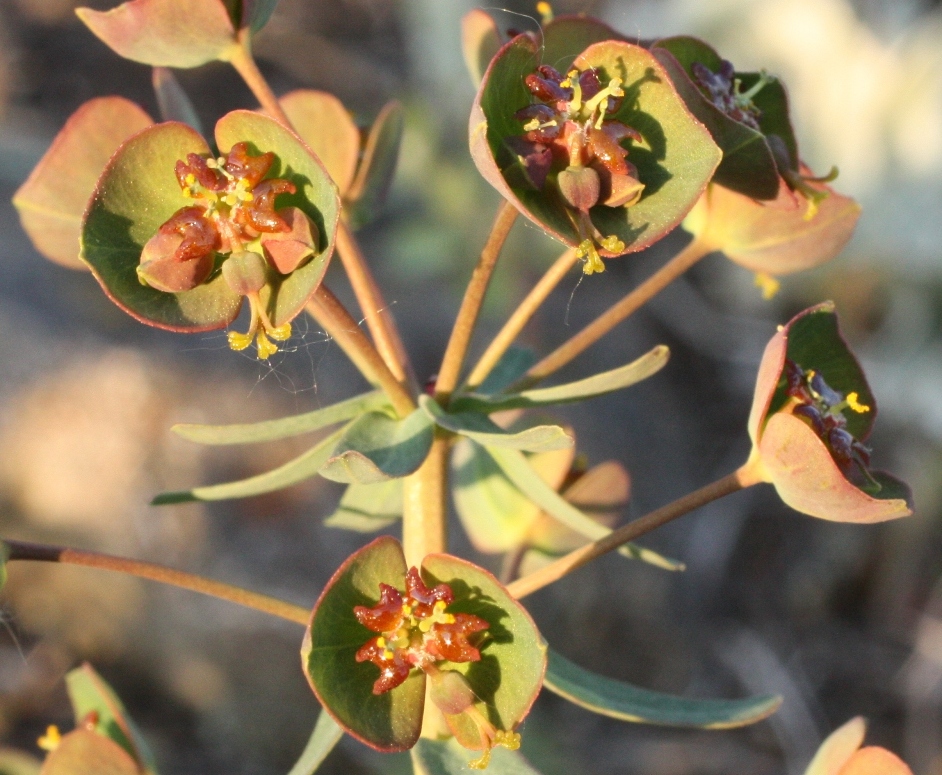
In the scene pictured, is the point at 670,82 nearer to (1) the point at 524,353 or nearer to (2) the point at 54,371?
(1) the point at 524,353

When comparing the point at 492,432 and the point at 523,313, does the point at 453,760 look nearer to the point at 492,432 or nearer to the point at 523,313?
the point at 492,432

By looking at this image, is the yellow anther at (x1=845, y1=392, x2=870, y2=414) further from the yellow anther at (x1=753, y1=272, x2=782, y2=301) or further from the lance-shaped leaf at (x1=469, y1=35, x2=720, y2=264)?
the lance-shaped leaf at (x1=469, y1=35, x2=720, y2=264)

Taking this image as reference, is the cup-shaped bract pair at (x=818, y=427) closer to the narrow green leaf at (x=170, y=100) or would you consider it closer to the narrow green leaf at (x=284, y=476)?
the narrow green leaf at (x=284, y=476)

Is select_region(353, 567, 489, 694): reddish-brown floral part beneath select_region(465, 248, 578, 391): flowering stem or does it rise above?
beneath


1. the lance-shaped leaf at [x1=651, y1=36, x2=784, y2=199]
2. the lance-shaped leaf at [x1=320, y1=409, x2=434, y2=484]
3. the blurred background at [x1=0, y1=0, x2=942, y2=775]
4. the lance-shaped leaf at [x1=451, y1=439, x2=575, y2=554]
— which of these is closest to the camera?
the lance-shaped leaf at [x1=320, y1=409, x2=434, y2=484]

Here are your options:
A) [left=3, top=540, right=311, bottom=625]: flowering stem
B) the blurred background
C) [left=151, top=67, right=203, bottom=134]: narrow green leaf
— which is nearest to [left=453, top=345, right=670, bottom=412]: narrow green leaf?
[left=3, top=540, right=311, bottom=625]: flowering stem
